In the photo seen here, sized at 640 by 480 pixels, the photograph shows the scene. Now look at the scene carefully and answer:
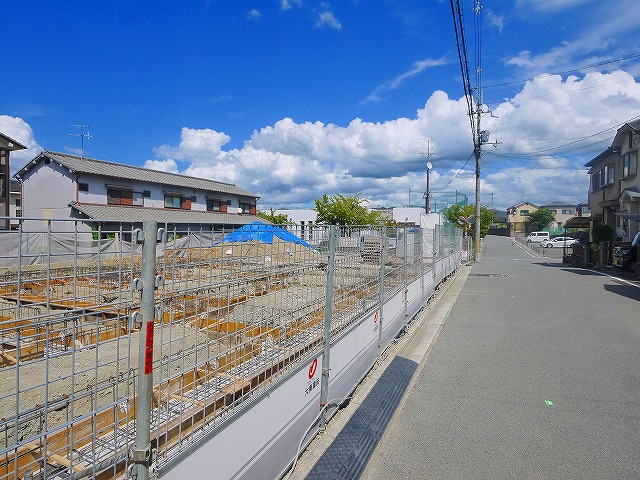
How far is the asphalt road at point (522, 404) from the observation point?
3408 mm

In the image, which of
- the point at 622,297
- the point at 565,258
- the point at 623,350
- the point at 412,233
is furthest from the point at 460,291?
the point at 565,258

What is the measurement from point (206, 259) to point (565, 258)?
25988 mm

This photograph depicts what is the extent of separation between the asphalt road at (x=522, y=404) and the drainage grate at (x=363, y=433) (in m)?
0.09

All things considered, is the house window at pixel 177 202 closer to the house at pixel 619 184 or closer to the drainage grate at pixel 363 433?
the house at pixel 619 184

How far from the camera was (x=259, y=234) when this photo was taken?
2941 mm

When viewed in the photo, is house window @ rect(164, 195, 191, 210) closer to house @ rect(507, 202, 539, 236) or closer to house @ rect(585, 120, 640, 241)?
house @ rect(585, 120, 640, 241)

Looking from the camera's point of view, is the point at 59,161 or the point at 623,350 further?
the point at 59,161

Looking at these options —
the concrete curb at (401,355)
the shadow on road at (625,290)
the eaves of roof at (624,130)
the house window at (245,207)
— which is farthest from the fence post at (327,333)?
the house window at (245,207)

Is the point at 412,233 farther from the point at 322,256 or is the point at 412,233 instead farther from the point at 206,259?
the point at 206,259

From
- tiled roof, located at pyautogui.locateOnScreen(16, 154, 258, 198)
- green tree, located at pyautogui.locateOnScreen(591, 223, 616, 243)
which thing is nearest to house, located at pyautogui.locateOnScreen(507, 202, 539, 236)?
tiled roof, located at pyautogui.locateOnScreen(16, 154, 258, 198)

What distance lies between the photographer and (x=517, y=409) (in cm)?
444

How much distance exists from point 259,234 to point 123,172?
28528 millimetres

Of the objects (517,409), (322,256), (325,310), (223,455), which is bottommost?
(517,409)

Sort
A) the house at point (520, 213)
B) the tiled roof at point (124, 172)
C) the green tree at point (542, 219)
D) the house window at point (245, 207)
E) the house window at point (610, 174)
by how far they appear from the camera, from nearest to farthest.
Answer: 1. the house window at point (610, 174)
2. the tiled roof at point (124, 172)
3. the house window at point (245, 207)
4. the green tree at point (542, 219)
5. the house at point (520, 213)
